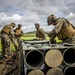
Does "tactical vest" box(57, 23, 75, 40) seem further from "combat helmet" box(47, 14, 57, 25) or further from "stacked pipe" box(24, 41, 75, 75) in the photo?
"stacked pipe" box(24, 41, 75, 75)

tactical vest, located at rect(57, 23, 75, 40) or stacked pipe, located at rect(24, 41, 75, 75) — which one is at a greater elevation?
tactical vest, located at rect(57, 23, 75, 40)

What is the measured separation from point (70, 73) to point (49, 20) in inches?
69.0

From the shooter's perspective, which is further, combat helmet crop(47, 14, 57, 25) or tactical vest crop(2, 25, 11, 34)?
tactical vest crop(2, 25, 11, 34)

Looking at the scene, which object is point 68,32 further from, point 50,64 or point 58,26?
→ point 50,64

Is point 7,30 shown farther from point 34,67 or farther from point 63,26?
point 34,67

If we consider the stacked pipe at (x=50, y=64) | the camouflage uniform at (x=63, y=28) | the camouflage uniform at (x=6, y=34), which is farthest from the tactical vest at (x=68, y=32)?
the camouflage uniform at (x=6, y=34)

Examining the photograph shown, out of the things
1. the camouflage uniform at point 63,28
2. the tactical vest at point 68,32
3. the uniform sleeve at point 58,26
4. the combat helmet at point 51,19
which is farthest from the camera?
the tactical vest at point 68,32

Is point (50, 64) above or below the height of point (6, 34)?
below

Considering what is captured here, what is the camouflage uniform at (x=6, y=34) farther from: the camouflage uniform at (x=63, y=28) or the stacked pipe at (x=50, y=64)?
the stacked pipe at (x=50, y=64)

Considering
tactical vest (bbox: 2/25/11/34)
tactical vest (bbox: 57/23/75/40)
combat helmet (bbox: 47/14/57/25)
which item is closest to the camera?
combat helmet (bbox: 47/14/57/25)

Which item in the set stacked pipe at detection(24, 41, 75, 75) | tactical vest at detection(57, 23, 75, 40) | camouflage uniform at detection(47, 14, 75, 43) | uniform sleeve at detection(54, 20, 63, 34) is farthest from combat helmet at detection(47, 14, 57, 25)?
stacked pipe at detection(24, 41, 75, 75)

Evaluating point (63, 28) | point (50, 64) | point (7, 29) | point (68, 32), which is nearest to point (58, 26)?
point (63, 28)

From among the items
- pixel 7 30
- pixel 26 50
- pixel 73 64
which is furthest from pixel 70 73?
pixel 7 30

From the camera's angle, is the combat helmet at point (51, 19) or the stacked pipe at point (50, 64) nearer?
the stacked pipe at point (50, 64)
